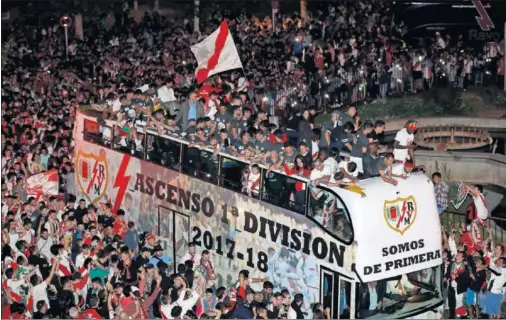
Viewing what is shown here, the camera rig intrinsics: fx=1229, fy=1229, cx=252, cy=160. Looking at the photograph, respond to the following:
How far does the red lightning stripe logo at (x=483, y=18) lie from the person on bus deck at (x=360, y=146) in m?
16.3

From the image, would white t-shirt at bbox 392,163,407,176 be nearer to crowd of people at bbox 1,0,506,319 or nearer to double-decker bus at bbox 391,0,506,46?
crowd of people at bbox 1,0,506,319

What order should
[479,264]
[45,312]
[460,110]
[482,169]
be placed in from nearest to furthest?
[45,312] → [479,264] → [482,169] → [460,110]

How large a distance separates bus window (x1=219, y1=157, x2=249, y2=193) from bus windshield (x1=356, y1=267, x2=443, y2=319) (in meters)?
2.77

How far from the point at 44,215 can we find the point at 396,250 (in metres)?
6.12

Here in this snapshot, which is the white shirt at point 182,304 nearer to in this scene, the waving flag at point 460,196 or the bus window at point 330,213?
the bus window at point 330,213

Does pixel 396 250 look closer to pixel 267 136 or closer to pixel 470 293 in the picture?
pixel 470 293

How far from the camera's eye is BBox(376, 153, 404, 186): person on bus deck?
55.9ft

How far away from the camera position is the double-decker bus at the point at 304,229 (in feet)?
55.0

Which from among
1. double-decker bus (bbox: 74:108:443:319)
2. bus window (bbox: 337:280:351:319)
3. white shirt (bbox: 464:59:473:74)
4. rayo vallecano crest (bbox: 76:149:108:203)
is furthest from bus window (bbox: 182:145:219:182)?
white shirt (bbox: 464:59:473:74)

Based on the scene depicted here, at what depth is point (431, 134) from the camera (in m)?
28.7

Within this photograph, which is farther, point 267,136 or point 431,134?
point 431,134

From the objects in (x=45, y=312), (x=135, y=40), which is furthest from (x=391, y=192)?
(x=135, y=40)

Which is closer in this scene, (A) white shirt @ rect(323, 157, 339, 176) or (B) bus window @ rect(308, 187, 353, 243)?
(B) bus window @ rect(308, 187, 353, 243)

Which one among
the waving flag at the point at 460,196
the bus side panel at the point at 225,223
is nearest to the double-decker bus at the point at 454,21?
the waving flag at the point at 460,196
